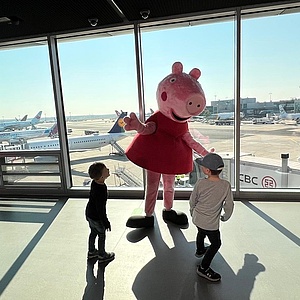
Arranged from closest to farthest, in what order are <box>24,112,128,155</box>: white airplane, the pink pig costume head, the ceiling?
the pink pig costume head → the ceiling → <box>24,112,128,155</box>: white airplane

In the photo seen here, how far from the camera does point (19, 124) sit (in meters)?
4.33

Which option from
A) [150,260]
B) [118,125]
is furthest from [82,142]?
[150,260]

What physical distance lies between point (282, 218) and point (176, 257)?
57.7 inches

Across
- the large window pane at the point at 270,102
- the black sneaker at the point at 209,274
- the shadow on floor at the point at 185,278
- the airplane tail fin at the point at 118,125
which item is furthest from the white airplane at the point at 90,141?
the black sneaker at the point at 209,274

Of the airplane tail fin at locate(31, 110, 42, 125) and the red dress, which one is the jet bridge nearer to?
the red dress

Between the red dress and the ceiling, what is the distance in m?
1.33

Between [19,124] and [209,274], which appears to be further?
[19,124]

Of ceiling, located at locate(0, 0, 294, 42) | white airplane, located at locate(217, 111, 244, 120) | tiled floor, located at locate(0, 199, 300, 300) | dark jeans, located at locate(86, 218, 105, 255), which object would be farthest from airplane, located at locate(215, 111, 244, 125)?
dark jeans, located at locate(86, 218, 105, 255)

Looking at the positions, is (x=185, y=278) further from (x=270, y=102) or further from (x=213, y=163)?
(x=270, y=102)

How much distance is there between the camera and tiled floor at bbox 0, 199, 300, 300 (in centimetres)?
195

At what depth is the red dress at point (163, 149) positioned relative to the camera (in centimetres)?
261

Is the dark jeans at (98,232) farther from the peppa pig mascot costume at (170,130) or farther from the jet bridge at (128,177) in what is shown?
the jet bridge at (128,177)

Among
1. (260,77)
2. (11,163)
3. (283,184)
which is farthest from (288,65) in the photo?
(11,163)

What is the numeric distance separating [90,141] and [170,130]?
1865 millimetres
